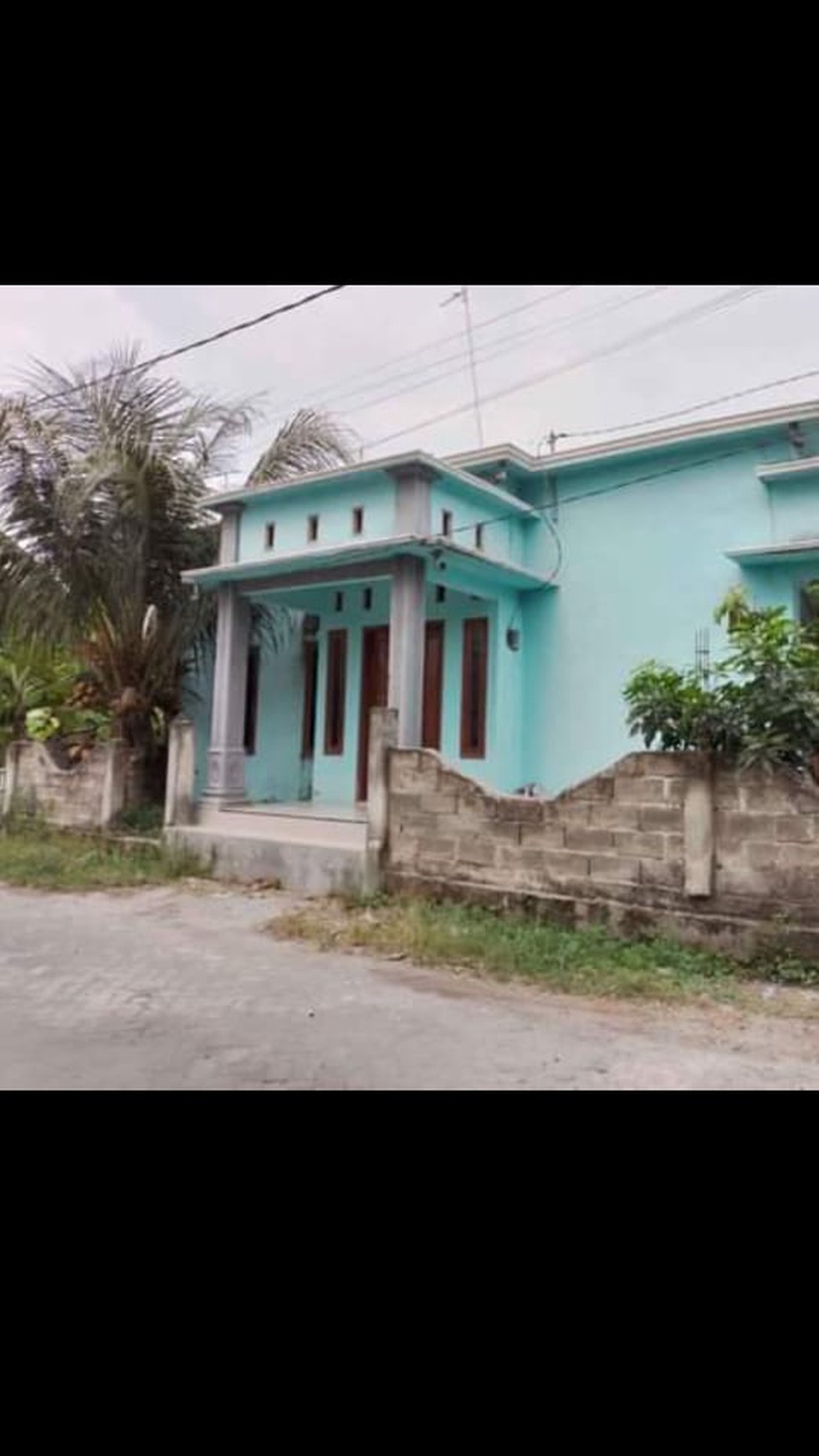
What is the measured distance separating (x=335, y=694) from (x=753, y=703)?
6.04m

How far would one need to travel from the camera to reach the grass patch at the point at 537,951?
5215mm

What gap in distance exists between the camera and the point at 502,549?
942 centimetres

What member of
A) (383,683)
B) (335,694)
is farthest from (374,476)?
(335,694)

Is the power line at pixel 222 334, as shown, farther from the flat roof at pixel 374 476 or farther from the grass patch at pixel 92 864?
the grass patch at pixel 92 864

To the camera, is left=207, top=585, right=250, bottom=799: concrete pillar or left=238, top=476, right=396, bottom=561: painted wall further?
left=207, top=585, right=250, bottom=799: concrete pillar

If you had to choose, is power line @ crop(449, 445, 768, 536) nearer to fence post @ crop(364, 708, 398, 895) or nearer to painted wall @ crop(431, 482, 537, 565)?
painted wall @ crop(431, 482, 537, 565)

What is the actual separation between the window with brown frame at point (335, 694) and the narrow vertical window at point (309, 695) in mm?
448

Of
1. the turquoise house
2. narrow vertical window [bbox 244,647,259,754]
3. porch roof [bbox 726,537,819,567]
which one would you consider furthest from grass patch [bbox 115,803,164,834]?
porch roof [bbox 726,537,819,567]

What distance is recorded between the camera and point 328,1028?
4.42 meters

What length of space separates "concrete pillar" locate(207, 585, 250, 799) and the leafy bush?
503cm

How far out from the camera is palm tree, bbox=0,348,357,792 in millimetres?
10672

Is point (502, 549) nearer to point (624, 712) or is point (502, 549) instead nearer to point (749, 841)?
point (624, 712)

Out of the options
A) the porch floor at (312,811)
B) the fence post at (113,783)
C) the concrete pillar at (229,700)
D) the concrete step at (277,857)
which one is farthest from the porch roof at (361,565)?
the concrete step at (277,857)
